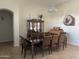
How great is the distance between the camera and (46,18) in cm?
1013

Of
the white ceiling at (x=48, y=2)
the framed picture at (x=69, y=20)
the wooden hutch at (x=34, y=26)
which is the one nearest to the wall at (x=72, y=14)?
the framed picture at (x=69, y=20)

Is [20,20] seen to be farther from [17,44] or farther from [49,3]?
[49,3]

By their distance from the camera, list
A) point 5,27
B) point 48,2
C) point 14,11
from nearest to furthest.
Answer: point 14,11 < point 48,2 < point 5,27

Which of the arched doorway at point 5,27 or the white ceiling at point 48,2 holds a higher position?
the white ceiling at point 48,2

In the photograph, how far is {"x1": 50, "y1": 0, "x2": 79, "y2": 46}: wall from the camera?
Result: 8.59 metres

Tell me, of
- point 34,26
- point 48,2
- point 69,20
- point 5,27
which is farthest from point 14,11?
point 69,20

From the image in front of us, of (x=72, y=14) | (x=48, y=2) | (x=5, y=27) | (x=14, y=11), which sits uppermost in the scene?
(x=48, y=2)

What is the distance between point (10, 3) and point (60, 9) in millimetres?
4039

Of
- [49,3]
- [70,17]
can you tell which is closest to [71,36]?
[70,17]

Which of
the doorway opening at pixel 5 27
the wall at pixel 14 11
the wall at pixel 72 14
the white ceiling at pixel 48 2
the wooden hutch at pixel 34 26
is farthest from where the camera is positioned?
the doorway opening at pixel 5 27

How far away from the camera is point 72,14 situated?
8.88 meters

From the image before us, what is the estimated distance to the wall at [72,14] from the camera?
859 cm

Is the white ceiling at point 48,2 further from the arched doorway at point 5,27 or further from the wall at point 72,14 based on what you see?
the arched doorway at point 5,27

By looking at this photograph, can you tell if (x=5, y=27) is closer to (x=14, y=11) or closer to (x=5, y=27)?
(x=5, y=27)
